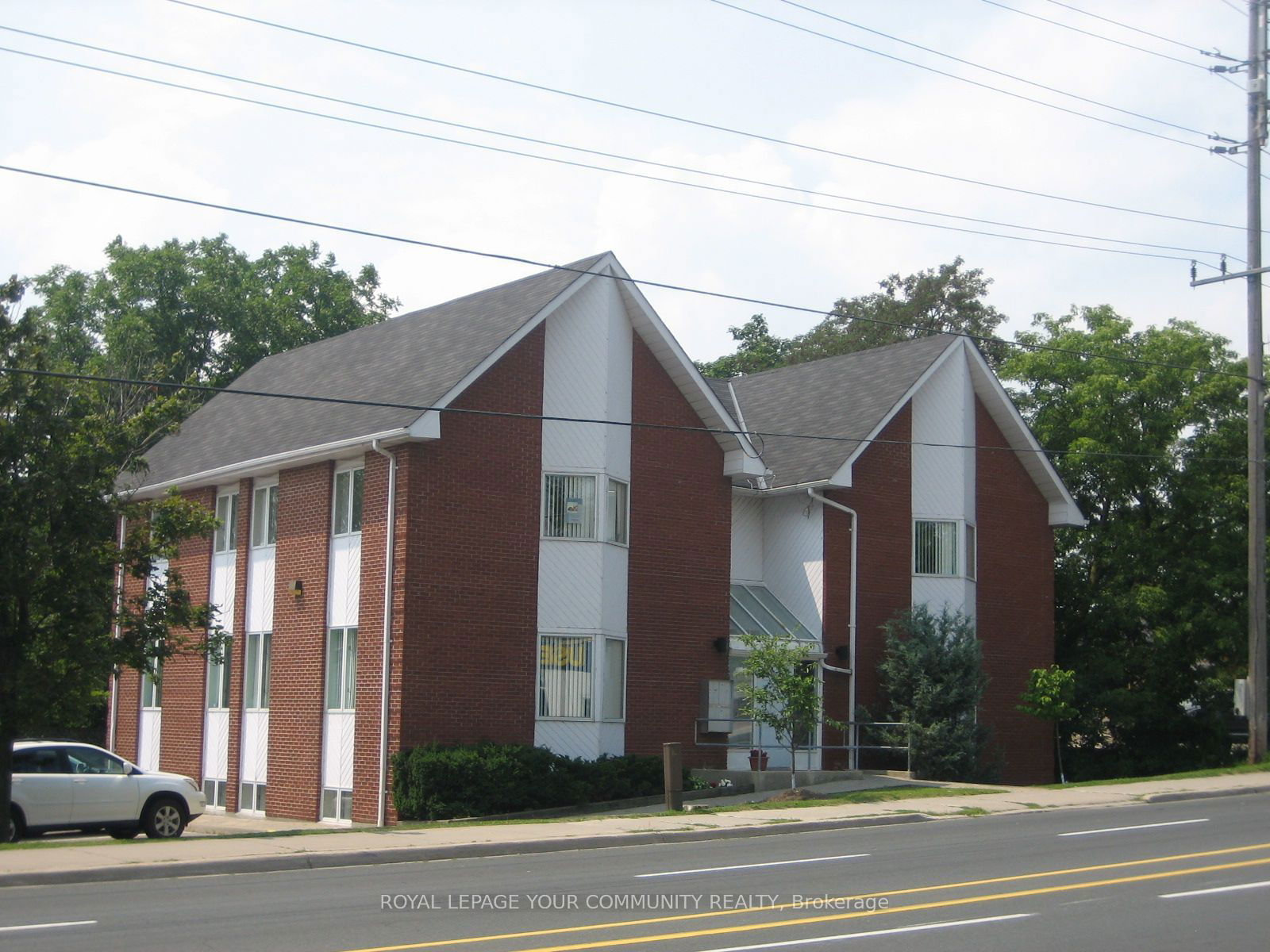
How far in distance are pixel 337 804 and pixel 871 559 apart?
12024 millimetres

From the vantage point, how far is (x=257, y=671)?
28406mm

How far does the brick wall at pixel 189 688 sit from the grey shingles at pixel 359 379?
1551mm

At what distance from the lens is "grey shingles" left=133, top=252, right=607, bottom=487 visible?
84.7 ft

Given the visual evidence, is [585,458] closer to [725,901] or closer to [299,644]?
[299,644]

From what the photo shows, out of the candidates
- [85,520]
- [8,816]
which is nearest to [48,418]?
[85,520]

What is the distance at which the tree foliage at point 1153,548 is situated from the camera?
37031mm

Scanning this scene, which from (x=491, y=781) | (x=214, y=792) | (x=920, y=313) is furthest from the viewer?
(x=920, y=313)

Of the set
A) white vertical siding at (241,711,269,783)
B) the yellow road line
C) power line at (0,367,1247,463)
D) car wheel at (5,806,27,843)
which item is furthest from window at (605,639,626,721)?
the yellow road line

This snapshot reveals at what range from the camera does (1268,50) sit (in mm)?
30672

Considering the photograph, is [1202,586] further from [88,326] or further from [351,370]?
[88,326]

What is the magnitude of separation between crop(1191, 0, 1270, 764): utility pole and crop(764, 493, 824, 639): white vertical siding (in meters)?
8.65

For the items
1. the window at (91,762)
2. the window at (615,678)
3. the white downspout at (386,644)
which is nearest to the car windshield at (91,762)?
the window at (91,762)

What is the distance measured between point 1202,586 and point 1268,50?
13.3 metres

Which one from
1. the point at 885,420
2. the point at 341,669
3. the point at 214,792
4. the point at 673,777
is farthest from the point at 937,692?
the point at 214,792
